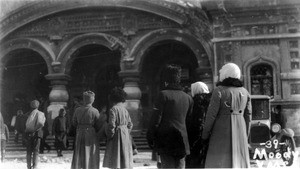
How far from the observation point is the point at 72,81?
692 inches

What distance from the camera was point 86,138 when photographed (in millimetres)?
6824

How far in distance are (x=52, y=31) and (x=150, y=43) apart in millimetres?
4061

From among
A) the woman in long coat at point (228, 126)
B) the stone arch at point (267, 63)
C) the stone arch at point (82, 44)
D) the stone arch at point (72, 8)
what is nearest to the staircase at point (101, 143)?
the stone arch at point (82, 44)

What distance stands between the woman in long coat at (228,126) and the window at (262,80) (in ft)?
28.4

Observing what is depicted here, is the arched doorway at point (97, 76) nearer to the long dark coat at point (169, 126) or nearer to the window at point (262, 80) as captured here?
the window at point (262, 80)

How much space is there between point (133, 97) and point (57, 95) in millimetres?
3051

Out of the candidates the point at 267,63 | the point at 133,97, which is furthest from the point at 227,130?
the point at 133,97

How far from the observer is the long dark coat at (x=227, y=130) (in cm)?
457

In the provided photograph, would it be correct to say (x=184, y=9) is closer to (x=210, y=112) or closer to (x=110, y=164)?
(x=110, y=164)

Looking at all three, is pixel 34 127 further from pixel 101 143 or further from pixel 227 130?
pixel 101 143

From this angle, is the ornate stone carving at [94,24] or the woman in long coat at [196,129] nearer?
the woman in long coat at [196,129]

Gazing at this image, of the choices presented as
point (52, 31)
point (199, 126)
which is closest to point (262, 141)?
point (199, 126)

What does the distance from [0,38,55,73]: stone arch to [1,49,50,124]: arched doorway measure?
1.15 metres

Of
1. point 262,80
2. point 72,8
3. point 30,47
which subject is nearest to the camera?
point 262,80
